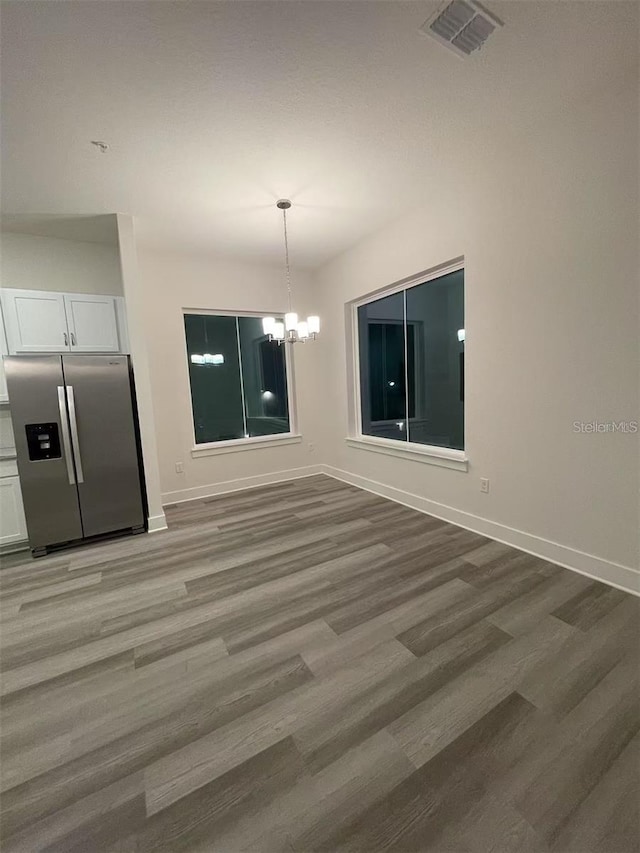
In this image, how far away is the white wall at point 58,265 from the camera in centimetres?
340

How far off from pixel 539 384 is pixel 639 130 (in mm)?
1512

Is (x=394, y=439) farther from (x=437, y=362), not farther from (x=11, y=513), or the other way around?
(x=11, y=513)

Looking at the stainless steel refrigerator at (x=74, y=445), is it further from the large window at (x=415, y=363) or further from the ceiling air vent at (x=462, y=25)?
the ceiling air vent at (x=462, y=25)

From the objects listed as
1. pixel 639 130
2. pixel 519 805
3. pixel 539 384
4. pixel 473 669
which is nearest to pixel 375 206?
pixel 639 130

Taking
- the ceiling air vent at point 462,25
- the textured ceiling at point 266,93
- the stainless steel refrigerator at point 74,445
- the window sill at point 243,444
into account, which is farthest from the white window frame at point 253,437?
the ceiling air vent at point 462,25

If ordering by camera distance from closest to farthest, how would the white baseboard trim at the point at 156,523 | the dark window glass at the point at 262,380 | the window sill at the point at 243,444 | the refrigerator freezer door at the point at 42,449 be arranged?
the refrigerator freezer door at the point at 42,449, the white baseboard trim at the point at 156,523, the window sill at the point at 243,444, the dark window glass at the point at 262,380

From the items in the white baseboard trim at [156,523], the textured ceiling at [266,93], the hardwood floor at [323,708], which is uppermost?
the textured ceiling at [266,93]

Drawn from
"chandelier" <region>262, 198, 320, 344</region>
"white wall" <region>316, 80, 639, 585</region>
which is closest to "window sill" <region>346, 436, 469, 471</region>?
"white wall" <region>316, 80, 639, 585</region>

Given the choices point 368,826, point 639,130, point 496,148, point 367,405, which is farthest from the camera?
point 367,405

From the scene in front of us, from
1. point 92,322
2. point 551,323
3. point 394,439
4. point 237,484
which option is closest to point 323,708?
point 551,323

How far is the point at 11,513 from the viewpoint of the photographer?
10.1ft

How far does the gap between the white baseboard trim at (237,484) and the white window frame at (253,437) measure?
423mm

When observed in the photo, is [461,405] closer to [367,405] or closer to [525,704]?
[367,405]

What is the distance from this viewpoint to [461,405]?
10.9 feet
